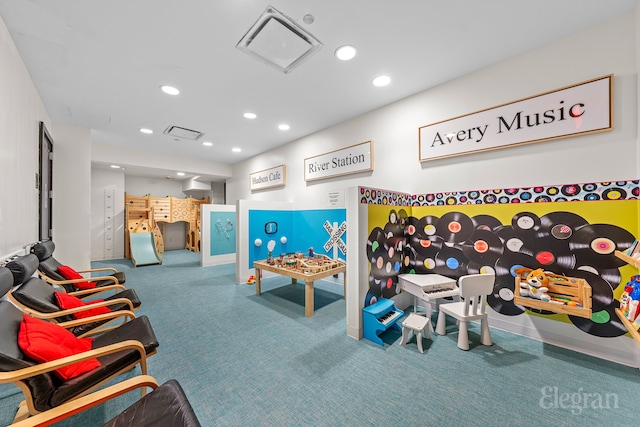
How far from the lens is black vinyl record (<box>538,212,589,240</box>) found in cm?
226

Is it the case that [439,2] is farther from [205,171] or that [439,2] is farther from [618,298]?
[205,171]

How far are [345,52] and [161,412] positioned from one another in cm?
323

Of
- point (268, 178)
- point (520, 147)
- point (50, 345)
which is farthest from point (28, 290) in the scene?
point (520, 147)

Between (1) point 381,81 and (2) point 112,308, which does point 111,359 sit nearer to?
(2) point 112,308

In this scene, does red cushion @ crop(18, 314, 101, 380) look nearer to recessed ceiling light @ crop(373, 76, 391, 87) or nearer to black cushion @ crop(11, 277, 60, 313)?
black cushion @ crop(11, 277, 60, 313)

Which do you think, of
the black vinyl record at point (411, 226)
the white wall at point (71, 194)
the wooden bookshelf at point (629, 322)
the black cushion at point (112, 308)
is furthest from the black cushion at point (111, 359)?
the white wall at point (71, 194)

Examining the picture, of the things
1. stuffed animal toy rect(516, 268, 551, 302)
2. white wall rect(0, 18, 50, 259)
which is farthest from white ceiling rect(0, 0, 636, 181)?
stuffed animal toy rect(516, 268, 551, 302)

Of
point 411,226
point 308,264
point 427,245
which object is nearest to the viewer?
point 427,245

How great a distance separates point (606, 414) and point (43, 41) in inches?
222

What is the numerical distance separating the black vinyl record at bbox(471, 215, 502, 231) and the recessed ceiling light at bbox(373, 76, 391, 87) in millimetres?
2069

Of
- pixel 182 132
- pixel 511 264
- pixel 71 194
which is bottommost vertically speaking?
pixel 511 264

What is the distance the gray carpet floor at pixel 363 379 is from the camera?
5.12ft

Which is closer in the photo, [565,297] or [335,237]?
[565,297]

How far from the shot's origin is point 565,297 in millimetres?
2193
